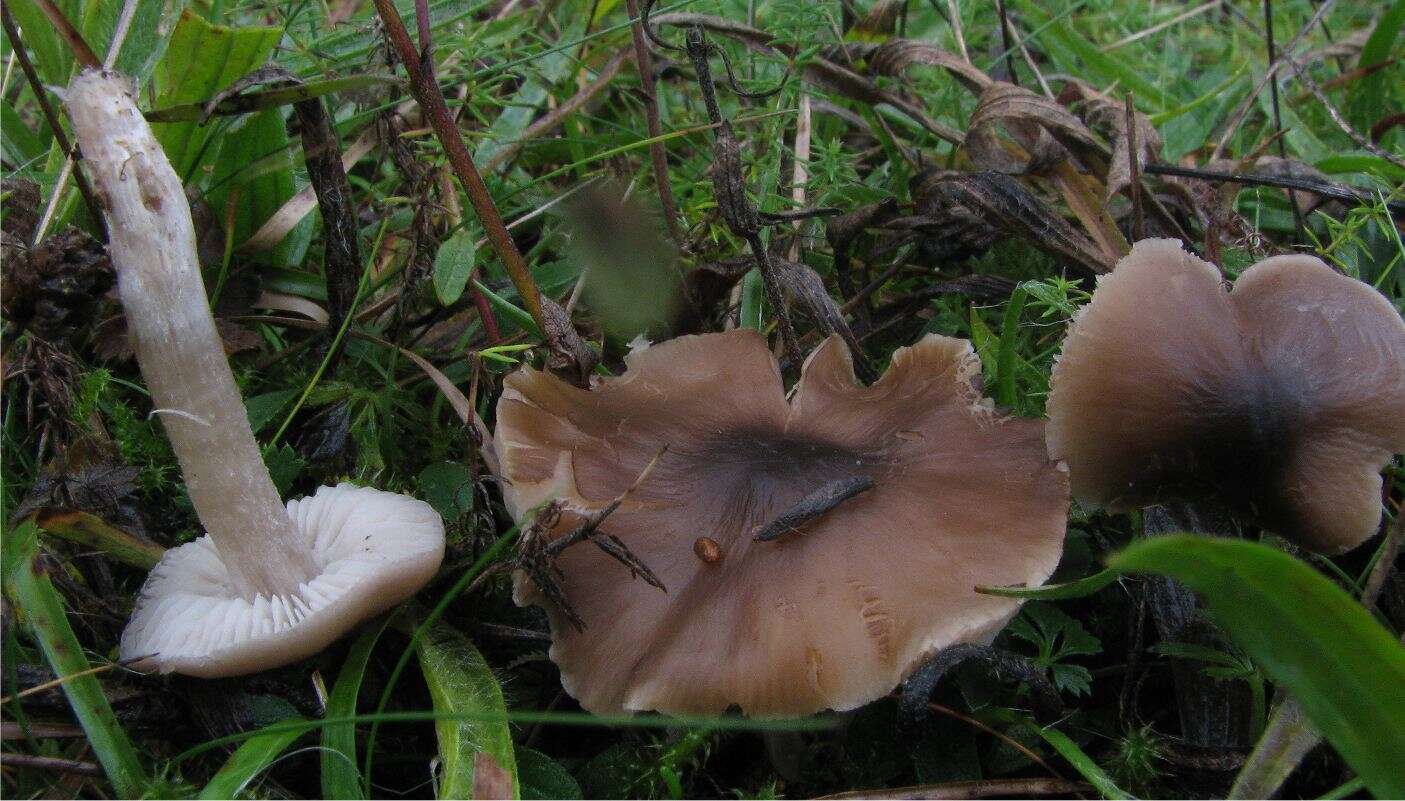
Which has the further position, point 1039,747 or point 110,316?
point 110,316

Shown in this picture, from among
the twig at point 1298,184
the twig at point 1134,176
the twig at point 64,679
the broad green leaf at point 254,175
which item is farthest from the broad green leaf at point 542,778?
the twig at point 1298,184

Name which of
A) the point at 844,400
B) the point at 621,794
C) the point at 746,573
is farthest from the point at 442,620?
the point at 844,400

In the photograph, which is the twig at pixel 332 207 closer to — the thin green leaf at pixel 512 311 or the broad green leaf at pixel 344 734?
the thin green leaf at pixel 512 311

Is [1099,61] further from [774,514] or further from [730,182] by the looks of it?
[774,514]

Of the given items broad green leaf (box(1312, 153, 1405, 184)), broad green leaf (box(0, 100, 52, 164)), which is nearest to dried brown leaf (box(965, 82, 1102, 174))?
broad green leaf (box(1312, 153, 1405, 184))

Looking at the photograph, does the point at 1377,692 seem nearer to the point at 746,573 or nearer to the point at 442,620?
the point at 746,573

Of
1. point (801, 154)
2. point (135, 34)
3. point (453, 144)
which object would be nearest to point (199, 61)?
point (135, 34)
